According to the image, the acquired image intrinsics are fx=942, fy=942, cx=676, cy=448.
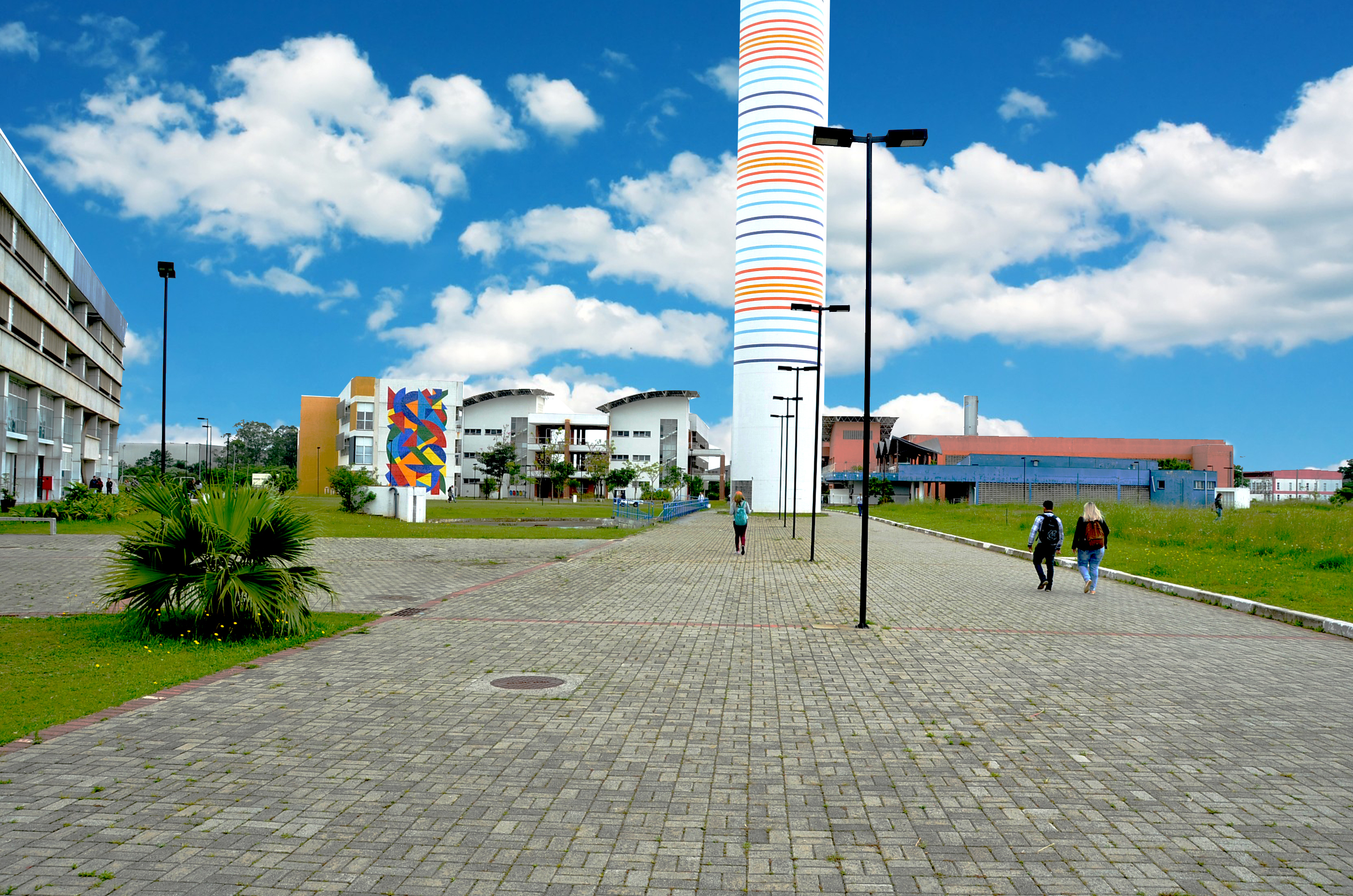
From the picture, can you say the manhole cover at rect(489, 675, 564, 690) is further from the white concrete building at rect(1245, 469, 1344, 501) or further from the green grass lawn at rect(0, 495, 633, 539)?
the white concrete building at rect(1245, 469, 1344, 501)

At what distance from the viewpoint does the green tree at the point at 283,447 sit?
14712 cm

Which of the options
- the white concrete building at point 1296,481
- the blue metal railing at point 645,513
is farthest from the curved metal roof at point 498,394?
the white concrete building at point 1296,481

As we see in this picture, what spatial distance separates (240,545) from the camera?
1090 cm

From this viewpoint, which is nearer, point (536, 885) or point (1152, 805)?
point (536, 885)

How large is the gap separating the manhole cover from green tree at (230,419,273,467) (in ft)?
486

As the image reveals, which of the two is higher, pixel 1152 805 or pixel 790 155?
pixel 790 155

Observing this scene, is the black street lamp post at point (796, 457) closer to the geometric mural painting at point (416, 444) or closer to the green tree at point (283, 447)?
the geometric mural painting at point (416, 444)

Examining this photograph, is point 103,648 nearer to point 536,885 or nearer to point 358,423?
point 536,885

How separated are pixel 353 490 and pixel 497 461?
183 ft

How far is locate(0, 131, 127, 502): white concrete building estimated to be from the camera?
44.9 meters

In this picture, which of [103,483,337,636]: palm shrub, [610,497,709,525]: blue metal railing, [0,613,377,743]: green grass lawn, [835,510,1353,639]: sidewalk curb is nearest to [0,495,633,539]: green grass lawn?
[610,497,709,525]: blue metal railing

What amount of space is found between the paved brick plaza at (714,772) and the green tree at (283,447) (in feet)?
483

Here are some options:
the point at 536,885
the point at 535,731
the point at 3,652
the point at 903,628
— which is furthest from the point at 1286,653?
the point at 3,652

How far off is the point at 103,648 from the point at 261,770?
17.9 feet
